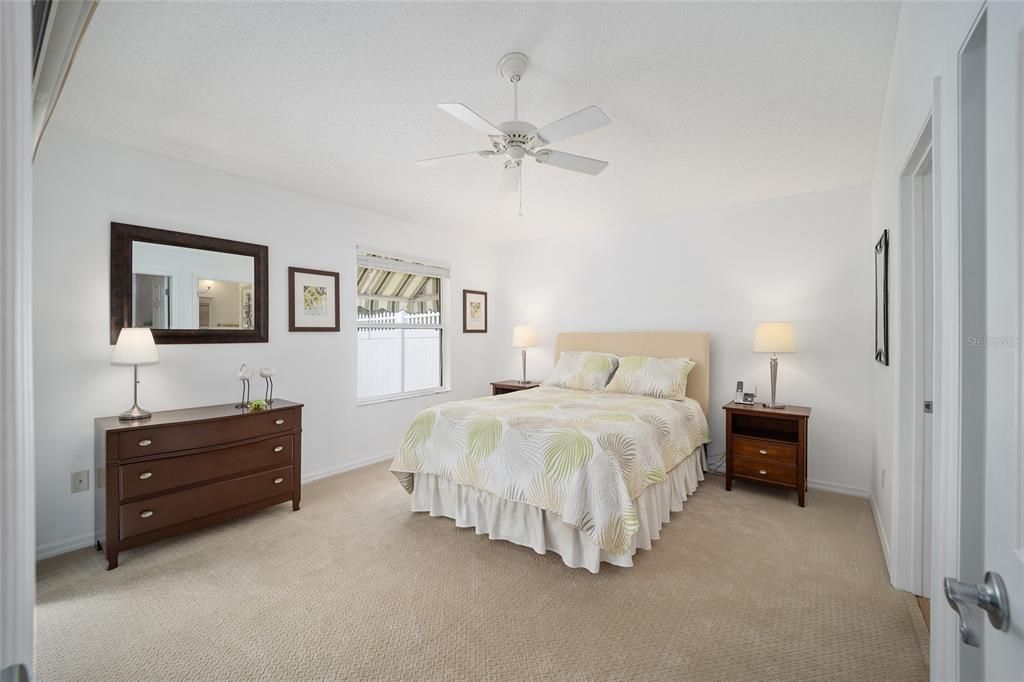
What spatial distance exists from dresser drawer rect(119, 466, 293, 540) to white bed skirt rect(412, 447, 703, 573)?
99cm

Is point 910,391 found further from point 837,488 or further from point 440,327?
point 440,327

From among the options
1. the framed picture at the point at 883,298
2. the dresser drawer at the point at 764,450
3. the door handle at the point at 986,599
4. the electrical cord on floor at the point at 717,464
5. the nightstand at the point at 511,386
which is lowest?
the electrical cord on floor at the point at 717,464

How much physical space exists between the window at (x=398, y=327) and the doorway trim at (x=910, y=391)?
13.4 ft

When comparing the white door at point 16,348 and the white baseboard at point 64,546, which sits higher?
the white door at point 16,348

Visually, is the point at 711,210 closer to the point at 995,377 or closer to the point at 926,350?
the point at 926,350

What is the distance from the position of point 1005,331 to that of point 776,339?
328 cm

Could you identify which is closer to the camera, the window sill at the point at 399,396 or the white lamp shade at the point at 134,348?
the white lamp shade at the point at 134,348

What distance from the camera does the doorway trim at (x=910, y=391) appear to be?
6.94 ft

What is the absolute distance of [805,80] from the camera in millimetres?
2211

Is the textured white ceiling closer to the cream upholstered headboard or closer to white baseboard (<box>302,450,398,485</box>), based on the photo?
the cream upholstered headboard

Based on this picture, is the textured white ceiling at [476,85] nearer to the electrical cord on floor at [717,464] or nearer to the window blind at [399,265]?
the window blind at [399,265]

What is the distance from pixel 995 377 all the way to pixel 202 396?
3991mm

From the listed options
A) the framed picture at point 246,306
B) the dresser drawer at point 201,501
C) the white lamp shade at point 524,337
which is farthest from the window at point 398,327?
the dresser drawer at point 201,501

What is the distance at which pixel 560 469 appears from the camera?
8.23ft
